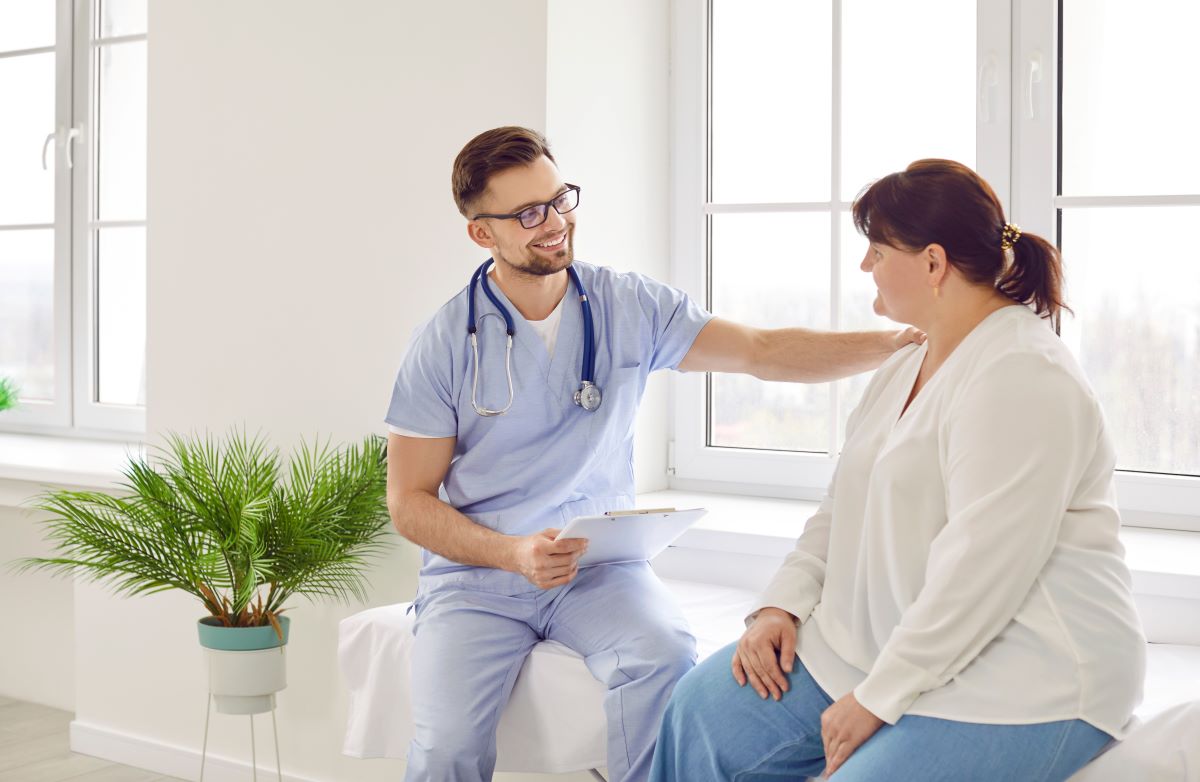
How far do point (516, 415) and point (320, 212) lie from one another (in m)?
0.91

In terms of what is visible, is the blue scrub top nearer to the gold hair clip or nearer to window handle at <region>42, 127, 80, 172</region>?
the gold hair clip

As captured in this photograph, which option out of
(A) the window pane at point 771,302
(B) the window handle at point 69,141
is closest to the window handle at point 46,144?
(B) the window handle at point 69,141

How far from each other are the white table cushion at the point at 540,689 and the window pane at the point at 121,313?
173 cm

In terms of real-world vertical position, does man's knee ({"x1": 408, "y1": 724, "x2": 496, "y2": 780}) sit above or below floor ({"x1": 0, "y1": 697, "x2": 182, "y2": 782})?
above

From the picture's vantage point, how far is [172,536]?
7.69 ft

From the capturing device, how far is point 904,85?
2.50 m

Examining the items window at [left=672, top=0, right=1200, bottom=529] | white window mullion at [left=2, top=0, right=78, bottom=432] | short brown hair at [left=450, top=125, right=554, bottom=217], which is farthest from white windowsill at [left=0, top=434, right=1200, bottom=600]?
short brown hair at [left=450, top=125, right=554, bottom=217]

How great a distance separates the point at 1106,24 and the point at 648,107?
0.94m

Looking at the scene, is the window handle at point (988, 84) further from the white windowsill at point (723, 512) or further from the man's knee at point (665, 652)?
the man's knee at point (665, 652)

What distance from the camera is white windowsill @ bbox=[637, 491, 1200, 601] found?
2.00m

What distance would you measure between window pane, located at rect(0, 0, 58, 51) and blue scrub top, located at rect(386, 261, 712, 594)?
234 cm

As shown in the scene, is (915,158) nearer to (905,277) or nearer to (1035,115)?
(1035,115)

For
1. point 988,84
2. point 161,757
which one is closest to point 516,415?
point 988,84

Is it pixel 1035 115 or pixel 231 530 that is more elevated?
pixel 1035 115
